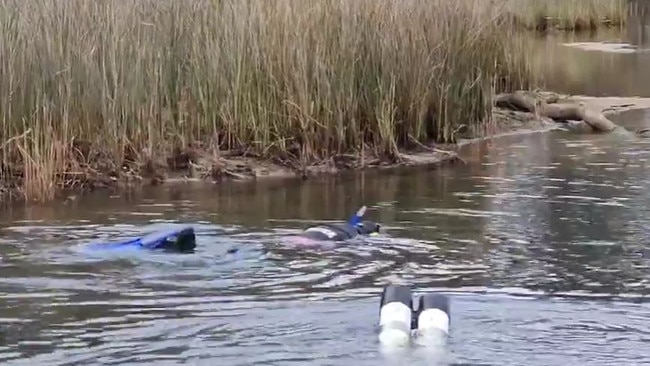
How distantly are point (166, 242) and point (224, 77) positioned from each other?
125 inches

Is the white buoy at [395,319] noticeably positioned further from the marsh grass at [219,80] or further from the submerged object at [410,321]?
the marsh grass at [219,80]

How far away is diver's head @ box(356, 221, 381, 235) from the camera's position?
25.9 ft

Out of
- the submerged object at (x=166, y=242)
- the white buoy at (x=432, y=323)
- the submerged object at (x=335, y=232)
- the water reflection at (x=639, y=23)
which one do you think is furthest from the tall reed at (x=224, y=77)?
the water reflection at (x=639, y=23)

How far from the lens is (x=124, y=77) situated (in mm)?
9797

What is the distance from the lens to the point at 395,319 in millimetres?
5770

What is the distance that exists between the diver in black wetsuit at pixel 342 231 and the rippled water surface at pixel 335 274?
0.11 m

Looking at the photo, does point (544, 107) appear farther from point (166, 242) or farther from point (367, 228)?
point (166, 242)

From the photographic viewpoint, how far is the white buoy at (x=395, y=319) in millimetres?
5699

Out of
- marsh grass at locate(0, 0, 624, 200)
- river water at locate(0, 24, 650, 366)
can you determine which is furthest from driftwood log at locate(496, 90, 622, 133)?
river water at locate(0, 24, 650, 366)

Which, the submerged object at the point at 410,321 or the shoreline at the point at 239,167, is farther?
the shoreline at the point at 239,167

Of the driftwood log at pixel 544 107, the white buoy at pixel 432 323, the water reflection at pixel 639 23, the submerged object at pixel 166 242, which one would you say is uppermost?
the water reflection at pixel 639 23

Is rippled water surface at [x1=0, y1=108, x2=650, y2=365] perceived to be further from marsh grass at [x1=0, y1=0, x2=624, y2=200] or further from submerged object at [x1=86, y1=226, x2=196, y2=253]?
marsh grass at [x1=0, y1=0, x2=624, y2=200]

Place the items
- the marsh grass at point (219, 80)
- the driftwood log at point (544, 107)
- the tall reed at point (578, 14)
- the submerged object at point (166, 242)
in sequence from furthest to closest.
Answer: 1. the tall reed at point (578, 14)
2. the driftwood log at point (544, 107)
3. the marsh grass at point (219, 80)
4. the submerged object at point (166, 242)

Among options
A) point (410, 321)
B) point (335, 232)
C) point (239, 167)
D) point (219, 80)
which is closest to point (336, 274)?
point (335, 232)
